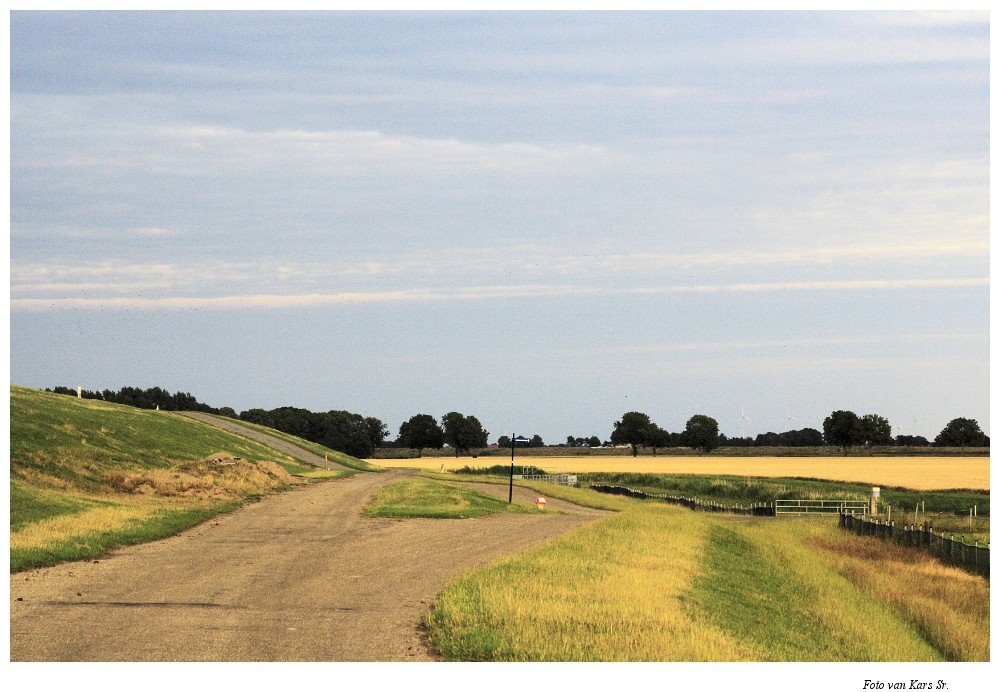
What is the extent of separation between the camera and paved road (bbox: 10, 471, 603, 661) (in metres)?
18.1

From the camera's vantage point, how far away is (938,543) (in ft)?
144

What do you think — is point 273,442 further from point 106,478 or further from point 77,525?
point 77,525

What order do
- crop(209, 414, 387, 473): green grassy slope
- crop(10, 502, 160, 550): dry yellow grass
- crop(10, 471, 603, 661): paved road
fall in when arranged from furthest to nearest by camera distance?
crop(209, 414, 387, 473): green grassy slope → crop(10, 502, 160, 550): dry yellow grass → crop(10, 471, 603, 661): paved road

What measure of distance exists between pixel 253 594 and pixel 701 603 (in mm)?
10575

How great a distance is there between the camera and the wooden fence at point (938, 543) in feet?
126

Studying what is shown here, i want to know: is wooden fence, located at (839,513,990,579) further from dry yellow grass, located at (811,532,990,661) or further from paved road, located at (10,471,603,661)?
paved road, located at (10,471,603,661)

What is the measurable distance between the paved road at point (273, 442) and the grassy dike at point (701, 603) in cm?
6418

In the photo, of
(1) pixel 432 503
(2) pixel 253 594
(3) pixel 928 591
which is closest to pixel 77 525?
(2) pixel 253 594

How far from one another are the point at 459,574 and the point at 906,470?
403 ft

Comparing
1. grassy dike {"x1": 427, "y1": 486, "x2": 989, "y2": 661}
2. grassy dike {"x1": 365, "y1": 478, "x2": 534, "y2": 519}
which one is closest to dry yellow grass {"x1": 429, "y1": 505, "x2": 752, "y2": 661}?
grassy dike {"x1": 427, "y1": 486, "x2": 989, "y2": 661}

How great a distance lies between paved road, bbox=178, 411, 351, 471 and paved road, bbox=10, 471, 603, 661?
215ft

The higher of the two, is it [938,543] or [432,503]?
[938,543]

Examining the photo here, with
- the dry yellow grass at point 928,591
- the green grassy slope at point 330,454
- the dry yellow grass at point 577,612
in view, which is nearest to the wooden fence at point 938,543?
the dry yellow grass at point 928,591

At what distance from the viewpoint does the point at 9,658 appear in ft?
Answer: 56.2
